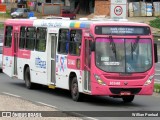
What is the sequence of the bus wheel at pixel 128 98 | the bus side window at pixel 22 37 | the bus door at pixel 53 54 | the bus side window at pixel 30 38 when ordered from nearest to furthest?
the bus wheel at pixel 128 98
the bus door at pixel 53 54
the bus side window at pixel 30 38
the bus side window at pixel 22 37

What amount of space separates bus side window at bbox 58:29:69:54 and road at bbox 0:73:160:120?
162 cm

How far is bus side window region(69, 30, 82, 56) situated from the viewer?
65.4 ft

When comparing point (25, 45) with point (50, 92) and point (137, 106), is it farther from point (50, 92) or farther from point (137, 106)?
point (137, 106)

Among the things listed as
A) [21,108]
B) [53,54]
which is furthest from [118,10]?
[21,108]

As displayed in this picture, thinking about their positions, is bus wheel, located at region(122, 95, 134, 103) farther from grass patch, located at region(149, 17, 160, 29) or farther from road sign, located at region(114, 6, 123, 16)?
grass patch, located at region(149, 17, 160, 29)

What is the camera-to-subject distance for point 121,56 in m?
18.8

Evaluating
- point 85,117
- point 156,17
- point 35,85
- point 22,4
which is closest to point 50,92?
point 35,85

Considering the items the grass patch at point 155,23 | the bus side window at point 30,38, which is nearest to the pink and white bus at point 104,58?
the bus side window at point 30,38

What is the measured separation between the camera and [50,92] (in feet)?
76.7

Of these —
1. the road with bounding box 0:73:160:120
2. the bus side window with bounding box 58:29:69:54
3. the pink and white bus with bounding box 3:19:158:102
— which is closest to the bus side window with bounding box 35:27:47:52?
the pink and white bus with bounding box 3:19:158:102

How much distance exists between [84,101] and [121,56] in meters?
2.20

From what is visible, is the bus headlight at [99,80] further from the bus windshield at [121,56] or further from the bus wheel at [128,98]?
the bus wheel at [128,98]

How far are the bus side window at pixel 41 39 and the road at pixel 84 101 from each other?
1663mm

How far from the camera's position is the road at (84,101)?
17.8m
